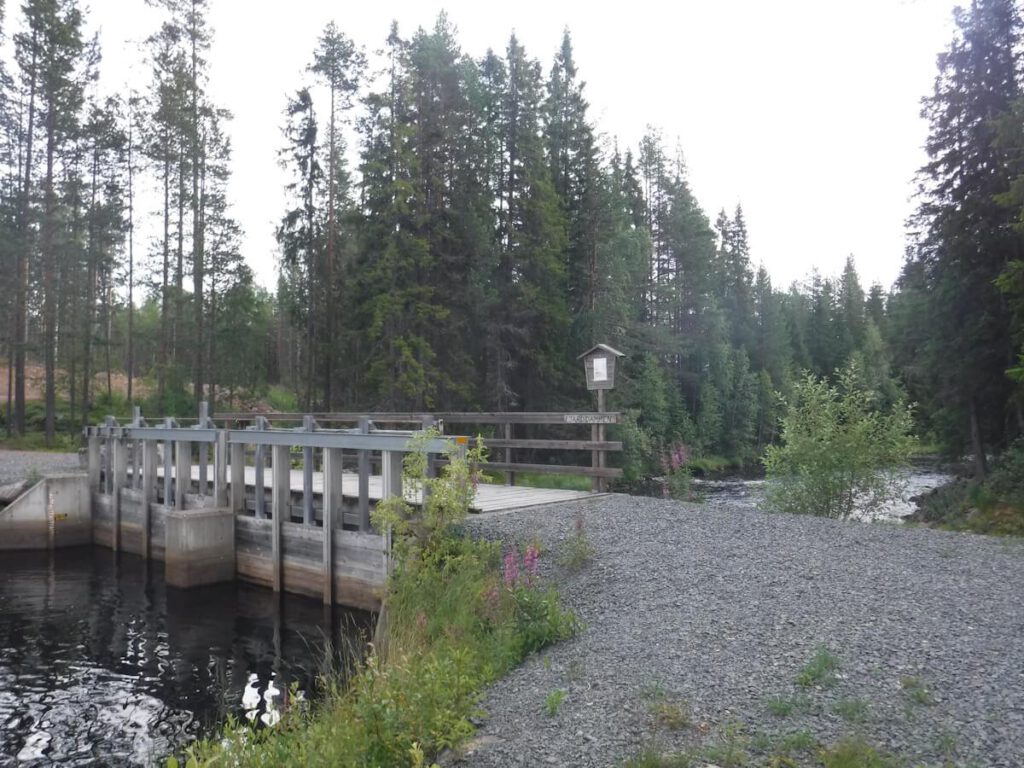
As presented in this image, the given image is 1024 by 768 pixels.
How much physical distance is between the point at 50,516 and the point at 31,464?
6274 mm

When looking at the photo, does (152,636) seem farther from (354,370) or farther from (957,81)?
(957,81)

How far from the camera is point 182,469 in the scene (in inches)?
580

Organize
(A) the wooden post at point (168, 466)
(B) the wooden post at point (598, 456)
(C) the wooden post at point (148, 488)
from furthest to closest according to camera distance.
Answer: (C) the wooden post at point (148, 488), (A) the wooden post at point (168, 466), (B) the wooden post at point (598, 456)

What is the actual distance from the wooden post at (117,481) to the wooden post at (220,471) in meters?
4.74

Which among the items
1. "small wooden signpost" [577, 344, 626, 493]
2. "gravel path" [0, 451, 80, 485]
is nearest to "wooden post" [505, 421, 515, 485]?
"small wooden signpost" [577, 344, 626, 493]

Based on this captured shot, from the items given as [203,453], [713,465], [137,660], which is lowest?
[137,660]

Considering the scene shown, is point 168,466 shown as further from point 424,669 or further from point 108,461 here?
point 424,669

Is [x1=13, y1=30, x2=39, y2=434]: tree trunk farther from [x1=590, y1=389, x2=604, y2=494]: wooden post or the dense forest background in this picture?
[x1=590, y1=389, x2=604, y2=494]: wooden post

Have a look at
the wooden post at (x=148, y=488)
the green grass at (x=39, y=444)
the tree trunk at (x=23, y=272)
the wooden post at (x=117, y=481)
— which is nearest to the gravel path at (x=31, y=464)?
the green grass at (x=39, y=444)

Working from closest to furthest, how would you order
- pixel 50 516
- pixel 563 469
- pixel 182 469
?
pixel 563 469
pixel 182 469
pixel 50 516

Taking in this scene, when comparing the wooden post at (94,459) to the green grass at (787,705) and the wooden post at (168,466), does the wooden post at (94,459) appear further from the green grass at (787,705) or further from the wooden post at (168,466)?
the green grass at (787,705)

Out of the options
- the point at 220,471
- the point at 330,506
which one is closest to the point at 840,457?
the point at 330,506

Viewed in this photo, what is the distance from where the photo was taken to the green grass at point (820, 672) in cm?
443

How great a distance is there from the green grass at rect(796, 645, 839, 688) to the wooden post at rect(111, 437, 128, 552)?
1596 centimetres
